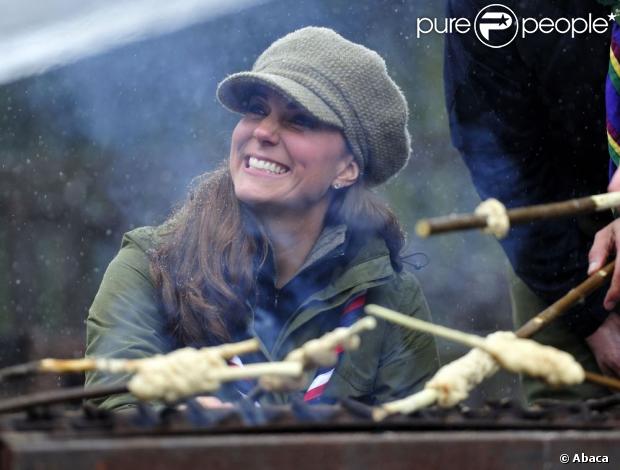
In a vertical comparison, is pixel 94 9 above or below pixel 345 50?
above

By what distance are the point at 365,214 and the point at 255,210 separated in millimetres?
445

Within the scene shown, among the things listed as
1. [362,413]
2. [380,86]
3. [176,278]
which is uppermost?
[380,86]

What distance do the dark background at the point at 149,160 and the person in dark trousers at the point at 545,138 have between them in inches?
44.4

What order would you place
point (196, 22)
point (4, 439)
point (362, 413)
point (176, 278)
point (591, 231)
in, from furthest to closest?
1. point (196, 22)
2. point (591, 231)
3. point (176, 278)
4. point (362, 413)
5. point (4, 439)

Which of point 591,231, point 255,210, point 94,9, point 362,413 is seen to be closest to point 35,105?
point 94,9

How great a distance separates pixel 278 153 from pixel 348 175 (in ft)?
1.15

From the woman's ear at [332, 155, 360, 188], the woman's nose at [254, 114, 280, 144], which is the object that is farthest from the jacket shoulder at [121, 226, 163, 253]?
the woman's ear at [332, 155, 360, 188]

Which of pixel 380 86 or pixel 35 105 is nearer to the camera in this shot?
pixel 380 86

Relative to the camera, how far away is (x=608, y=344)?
4191 millimetres

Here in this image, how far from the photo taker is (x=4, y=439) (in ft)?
6.15

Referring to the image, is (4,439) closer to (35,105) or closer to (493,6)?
(493,6)

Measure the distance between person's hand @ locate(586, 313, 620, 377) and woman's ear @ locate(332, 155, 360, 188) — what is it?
1125 mm

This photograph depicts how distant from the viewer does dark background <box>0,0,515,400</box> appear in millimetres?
5402

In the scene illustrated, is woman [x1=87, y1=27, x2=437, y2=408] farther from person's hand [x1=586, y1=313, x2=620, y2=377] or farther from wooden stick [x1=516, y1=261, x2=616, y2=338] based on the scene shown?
wooden stick [x1=516, y1=261, x2=616, y2=338]
